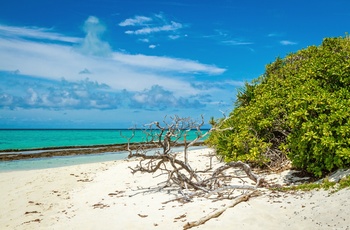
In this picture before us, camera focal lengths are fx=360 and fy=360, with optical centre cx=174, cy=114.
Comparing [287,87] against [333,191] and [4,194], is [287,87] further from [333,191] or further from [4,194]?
[4,194]

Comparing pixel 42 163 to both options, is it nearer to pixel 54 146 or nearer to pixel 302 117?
pixel 54 146

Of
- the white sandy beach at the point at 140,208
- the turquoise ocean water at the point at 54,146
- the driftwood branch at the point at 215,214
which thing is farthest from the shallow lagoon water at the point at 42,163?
the driftwood branch at the point at 215,214

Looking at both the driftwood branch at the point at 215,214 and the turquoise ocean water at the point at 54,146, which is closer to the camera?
the driftwood branch at the point at 215,214

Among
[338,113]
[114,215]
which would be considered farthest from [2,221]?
[338,113]

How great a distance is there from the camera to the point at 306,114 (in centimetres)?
925

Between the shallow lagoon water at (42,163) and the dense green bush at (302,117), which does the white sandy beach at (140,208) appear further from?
the shallow lagoon water at (42,163)

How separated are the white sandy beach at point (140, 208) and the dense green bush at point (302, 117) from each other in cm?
122

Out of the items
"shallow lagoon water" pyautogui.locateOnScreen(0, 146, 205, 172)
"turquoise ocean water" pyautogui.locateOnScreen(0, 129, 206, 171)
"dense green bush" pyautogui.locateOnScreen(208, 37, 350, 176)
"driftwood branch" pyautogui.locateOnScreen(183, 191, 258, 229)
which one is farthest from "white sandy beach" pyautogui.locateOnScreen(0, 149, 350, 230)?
"shallow lagoon water" pyautogui.locateOnScreen(0, 146, 205, 172)

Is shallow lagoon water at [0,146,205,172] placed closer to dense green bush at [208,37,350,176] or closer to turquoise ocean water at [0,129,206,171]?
turquoise ocean water at [0,129,206,171]

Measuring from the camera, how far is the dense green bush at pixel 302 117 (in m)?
8.91

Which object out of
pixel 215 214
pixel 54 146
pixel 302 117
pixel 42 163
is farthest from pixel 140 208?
pixel 54 146

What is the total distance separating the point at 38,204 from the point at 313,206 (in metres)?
8.00

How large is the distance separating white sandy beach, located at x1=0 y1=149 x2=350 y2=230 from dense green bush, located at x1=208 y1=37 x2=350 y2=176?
1.22 meters

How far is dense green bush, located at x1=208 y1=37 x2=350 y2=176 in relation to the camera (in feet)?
29.2
